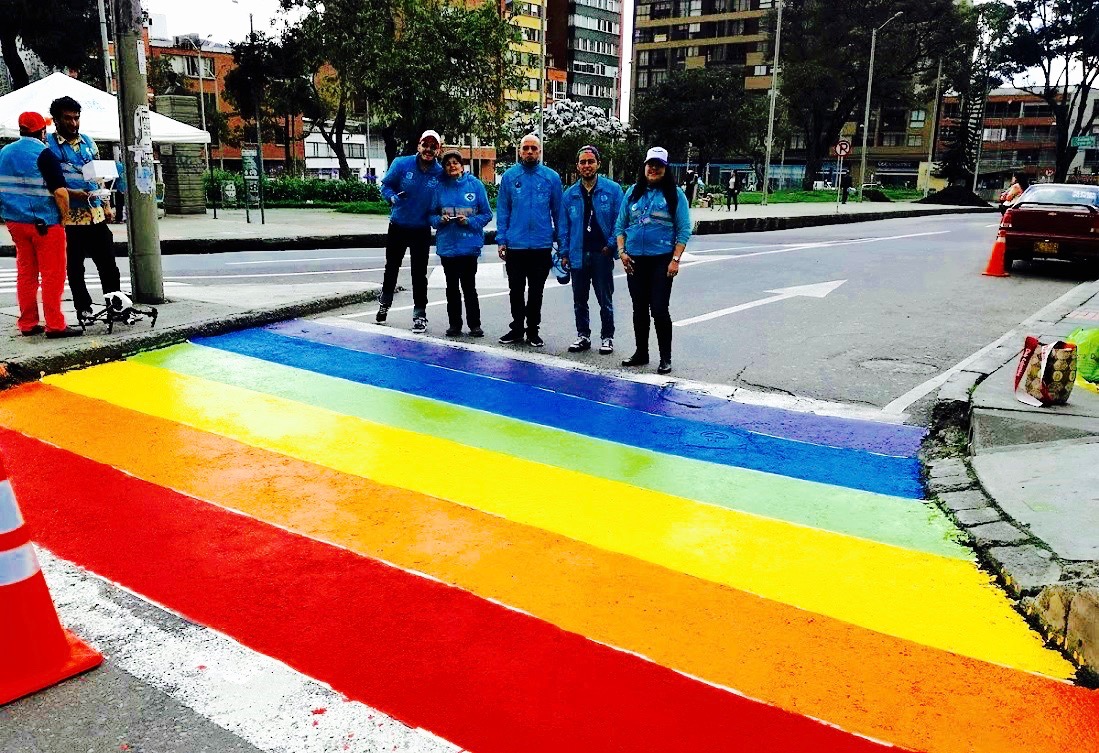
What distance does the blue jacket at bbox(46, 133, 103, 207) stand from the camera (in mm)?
7660

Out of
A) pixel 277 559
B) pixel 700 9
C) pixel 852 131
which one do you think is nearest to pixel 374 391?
pixel 277 559

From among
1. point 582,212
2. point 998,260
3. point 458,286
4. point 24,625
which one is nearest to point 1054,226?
point 998,260

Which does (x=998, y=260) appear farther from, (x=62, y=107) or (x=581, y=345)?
(x=62, y=107)

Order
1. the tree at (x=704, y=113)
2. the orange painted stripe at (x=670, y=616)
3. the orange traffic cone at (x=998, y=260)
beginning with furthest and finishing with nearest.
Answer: the tree at (x=704, y=113), the orange traffic cone at (x=998, y=260), the orange painted stripe at (x=670, y=616)

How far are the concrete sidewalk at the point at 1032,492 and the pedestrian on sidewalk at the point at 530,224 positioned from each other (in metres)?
3.75

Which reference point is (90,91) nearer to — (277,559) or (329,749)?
(277,559)

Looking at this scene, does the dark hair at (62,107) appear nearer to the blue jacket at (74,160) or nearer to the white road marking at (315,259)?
the blue jacket at (74,160)

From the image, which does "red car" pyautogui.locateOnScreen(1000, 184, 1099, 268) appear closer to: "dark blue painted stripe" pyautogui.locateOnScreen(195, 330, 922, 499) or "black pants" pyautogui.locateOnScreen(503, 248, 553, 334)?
"black pants" pyautogui.locateOnScreen(503, 248, 553, 334)

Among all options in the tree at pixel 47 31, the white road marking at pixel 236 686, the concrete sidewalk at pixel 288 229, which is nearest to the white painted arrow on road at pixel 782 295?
the white road marking at pixel 236 686

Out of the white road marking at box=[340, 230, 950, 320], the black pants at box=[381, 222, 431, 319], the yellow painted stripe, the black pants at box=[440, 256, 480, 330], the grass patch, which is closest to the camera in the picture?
the yellow painted stripe

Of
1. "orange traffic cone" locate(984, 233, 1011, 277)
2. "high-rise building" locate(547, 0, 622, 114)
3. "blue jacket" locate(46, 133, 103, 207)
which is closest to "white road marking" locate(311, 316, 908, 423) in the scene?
"blue jacket" locate(46, 133, 103, 207)

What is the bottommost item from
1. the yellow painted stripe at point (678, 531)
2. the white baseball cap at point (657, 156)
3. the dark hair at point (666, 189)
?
the yellow painted stripe at point (678, 531)

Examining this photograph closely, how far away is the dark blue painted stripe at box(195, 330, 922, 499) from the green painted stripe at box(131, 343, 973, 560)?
0.15 metres

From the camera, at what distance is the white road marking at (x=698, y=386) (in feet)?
22.1
